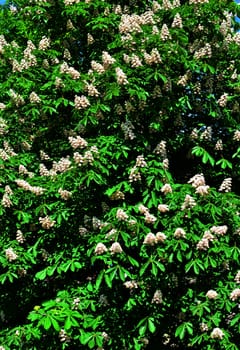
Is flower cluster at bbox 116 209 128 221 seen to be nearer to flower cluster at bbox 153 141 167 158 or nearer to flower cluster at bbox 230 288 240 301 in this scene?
flower cluster at bbox 153 141 167 158

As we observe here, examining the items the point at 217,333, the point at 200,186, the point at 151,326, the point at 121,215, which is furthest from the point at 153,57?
the point at 217,333

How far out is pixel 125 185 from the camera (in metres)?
5.26

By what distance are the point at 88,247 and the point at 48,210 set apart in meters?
0.54

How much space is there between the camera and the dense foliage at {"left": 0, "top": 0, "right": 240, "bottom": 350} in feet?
16.2

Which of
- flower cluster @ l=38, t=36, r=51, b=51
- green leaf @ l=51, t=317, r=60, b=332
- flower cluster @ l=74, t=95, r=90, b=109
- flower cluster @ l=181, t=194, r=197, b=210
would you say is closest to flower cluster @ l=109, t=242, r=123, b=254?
flower cluster @ l=181, t=194, r=197, b=210

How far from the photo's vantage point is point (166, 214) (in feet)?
16.8

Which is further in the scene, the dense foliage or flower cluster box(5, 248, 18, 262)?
flower cluster box(5, 248, 18, 262)

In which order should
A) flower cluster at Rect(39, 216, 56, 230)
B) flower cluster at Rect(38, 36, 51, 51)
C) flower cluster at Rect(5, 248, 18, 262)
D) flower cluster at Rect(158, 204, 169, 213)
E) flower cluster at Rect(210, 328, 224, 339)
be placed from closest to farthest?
flower cluster at Rect(210, 328, 224, 339) < flower cluster at Rect(158, 204, 169, 213) < flower cluster at Rect(5, 248, 18, 262) < flower cluster at Rect(39, 216, 56, 230) < flower cluster at Rect(38, 36, 51, 51)

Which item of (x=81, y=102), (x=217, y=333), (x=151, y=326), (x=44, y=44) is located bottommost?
(x=217, y=333)

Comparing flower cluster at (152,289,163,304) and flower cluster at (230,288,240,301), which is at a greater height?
flower cluster at (152,289,163,304)

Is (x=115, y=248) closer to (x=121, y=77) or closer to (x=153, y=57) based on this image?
(x=121, y=77)

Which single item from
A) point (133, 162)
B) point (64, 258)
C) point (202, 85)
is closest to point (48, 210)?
point (64, 258)

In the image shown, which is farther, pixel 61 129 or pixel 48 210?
pixel 61 129

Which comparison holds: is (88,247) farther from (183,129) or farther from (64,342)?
(183,129)
